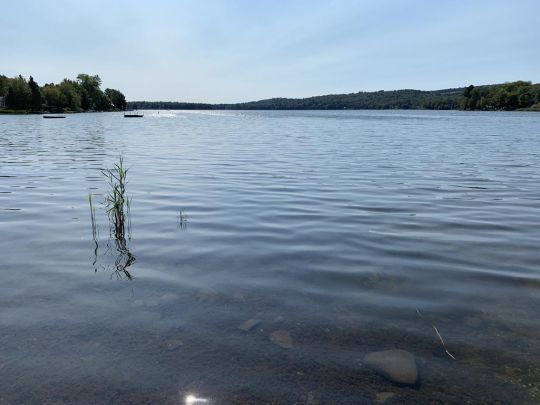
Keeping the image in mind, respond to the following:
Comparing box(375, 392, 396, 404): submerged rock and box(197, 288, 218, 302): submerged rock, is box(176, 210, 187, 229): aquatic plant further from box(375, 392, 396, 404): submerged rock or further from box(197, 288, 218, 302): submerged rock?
box(375, 392, 396, 404): submerged rock

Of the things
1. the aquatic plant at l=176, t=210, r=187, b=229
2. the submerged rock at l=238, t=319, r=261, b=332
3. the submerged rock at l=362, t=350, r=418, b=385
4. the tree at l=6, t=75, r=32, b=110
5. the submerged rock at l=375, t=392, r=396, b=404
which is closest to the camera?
the submerged rock at l=375, t=392, r=396, b=404

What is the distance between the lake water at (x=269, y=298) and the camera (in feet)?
16.3

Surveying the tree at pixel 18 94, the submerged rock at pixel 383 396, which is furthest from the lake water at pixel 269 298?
the tree at pixel 18 94

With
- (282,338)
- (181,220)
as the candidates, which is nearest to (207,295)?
(282,338)

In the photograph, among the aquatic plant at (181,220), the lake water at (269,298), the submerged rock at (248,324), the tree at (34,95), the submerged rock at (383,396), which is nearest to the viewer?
the submerged rock at (383,396)

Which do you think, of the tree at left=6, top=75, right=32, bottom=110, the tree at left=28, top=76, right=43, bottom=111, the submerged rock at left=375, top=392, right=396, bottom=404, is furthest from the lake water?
the tree at left=28, top=76, right=43, bottom=111

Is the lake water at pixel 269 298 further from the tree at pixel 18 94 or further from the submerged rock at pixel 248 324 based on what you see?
the tree at pixel 18 94

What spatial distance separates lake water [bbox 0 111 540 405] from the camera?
196 inches

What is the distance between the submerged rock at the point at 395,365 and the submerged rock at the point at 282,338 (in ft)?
3.42

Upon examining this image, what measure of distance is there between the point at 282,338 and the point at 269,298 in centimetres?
136

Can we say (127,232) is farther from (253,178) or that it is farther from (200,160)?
(200,160)

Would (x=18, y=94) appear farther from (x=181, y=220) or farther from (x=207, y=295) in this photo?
(x=207, y=295)

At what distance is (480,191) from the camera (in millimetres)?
Result: 17469

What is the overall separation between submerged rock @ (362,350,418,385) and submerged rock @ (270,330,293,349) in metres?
1.04
